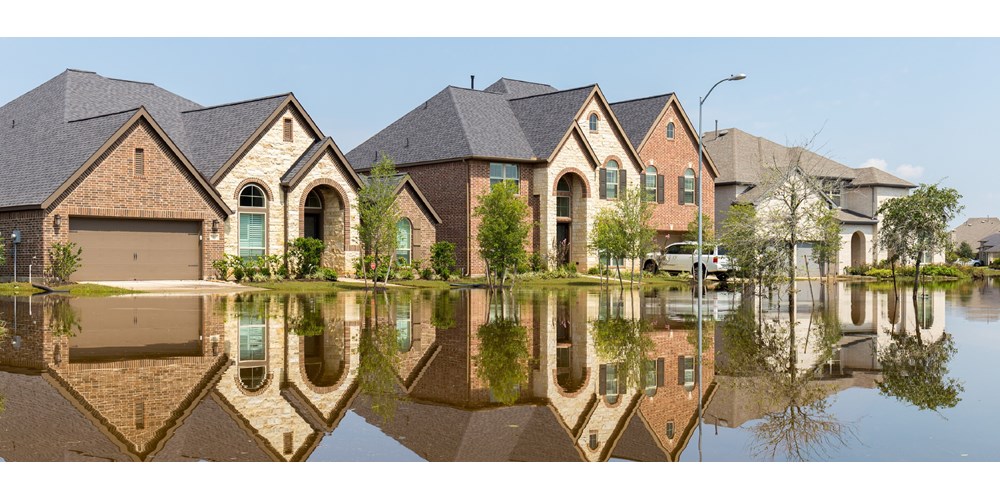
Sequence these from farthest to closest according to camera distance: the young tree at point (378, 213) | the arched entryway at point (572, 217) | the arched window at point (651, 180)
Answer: the arched window at point (651, 180)
the arched entryway at point (572, 217)
the young tree at point (378, 213)

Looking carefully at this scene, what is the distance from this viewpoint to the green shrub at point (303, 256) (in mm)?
41656

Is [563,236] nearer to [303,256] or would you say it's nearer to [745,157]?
[303,256]

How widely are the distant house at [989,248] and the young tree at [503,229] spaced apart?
87.3 metres

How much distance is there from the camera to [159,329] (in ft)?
63.0

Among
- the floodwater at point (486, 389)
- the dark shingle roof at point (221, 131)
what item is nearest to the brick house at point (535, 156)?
the dark shingle roof at point (221, 131)

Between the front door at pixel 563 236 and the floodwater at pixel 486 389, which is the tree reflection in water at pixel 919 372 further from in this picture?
the front door at pixel 563 236

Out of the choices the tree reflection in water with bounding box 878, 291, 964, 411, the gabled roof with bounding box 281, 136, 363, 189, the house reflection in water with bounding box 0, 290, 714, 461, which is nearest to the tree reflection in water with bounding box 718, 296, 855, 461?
the house reflection in water with bounding box 0, 290, 714, 461

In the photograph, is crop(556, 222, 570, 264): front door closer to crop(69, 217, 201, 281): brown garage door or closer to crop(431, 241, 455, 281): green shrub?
crop(431, 241, 455, 281): green shrub

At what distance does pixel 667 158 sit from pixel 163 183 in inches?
1192

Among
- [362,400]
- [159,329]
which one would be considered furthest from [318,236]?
[362,400]

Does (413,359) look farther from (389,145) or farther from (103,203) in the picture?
(389,145)

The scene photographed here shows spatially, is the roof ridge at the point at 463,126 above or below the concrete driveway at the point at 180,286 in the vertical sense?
above

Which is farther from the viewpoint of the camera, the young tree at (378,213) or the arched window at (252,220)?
the arched window at (252,220)

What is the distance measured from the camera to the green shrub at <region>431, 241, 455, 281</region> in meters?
45.5
